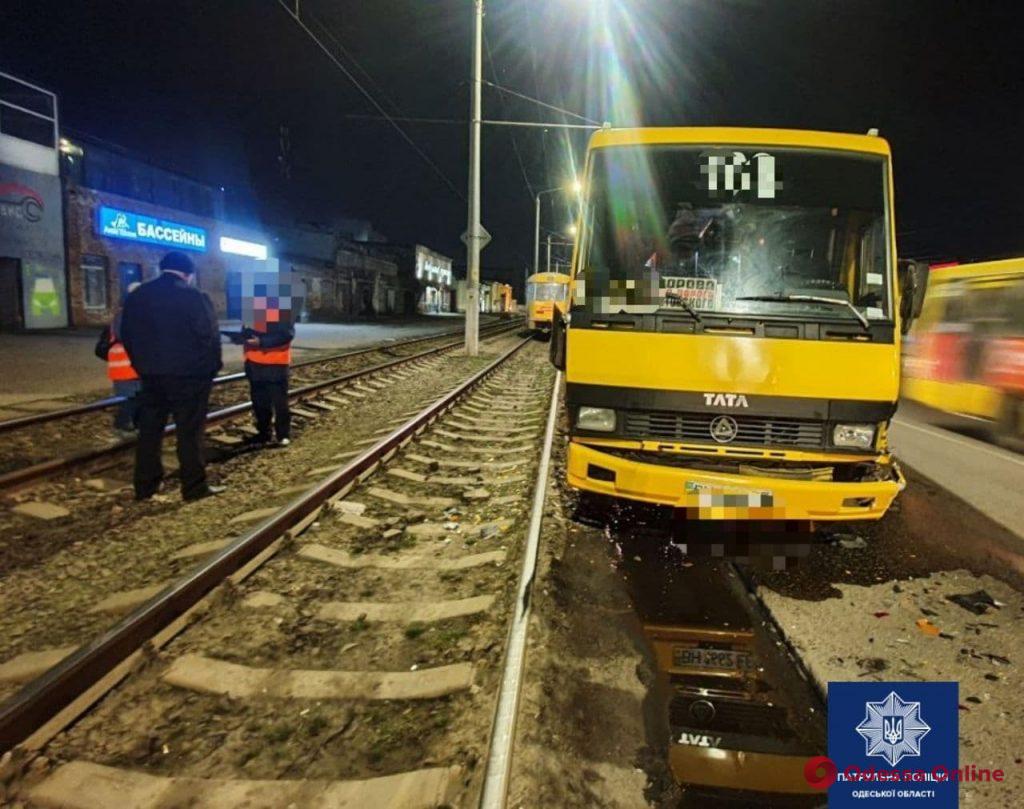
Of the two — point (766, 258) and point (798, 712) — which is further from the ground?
point (766, 258)

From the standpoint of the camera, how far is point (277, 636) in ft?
10.9

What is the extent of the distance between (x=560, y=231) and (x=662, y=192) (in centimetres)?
4805

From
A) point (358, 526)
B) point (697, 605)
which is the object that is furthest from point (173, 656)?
point (697, 605)

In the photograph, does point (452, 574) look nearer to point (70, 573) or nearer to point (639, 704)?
point (639, 704)

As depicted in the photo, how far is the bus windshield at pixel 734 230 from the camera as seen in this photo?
440 cm

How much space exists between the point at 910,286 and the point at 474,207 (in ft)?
52.8

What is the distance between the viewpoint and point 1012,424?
30.7 feet

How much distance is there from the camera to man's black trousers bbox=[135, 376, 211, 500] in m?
5.29

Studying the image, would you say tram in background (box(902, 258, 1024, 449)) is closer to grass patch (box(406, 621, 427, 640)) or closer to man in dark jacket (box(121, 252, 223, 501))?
grass patch (box(406, 621, 427, 640))

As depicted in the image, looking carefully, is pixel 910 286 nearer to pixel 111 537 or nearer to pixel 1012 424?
pixel 111 537

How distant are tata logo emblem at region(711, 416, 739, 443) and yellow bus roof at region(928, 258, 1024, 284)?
6703 mm

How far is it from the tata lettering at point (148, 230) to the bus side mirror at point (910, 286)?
2732 centimetres

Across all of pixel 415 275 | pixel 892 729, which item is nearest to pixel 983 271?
pixel 892 729

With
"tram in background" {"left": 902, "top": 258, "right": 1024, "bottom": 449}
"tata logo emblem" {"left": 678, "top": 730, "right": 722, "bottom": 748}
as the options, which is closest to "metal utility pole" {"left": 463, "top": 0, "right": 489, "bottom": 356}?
"tram in background" {"left": 902, "top": 258, "right": 1024, "bottom": 449}
